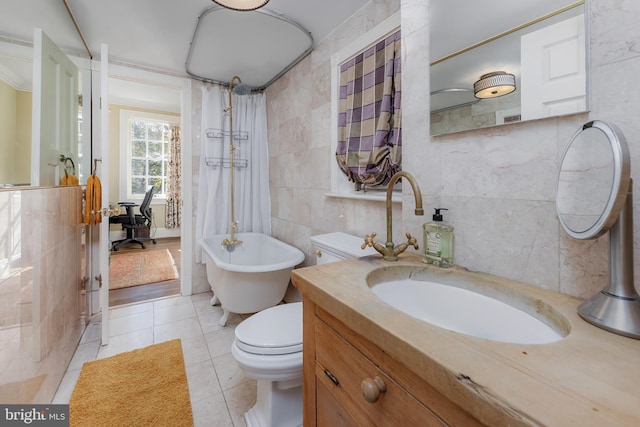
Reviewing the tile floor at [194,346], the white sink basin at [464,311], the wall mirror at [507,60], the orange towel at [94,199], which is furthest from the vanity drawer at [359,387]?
the orange towel at [94,199]

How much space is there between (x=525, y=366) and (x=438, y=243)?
0.60 metres

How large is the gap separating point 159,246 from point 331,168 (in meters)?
4.30

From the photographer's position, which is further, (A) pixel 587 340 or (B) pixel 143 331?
(B) pixel 143 331

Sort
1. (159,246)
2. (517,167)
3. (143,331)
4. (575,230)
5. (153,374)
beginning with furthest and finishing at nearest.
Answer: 1. (159,246)
2. (143,331)
3. (153,374)
4. (517,167)
5. (575,230)

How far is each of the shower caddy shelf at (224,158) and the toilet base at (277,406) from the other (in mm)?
2170

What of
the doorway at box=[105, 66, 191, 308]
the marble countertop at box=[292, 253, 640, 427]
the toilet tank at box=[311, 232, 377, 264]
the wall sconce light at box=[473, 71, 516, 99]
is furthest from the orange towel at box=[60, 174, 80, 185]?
the wall sconce light at box=[473, 71, 516, 99]

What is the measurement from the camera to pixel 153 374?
67.0 inches

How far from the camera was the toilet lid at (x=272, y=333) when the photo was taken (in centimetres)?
121

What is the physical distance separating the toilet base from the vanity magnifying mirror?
3.83 ft

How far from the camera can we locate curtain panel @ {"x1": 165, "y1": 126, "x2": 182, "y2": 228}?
5441 millimetres

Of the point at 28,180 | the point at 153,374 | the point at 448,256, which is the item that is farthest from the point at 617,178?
the point at 153,374

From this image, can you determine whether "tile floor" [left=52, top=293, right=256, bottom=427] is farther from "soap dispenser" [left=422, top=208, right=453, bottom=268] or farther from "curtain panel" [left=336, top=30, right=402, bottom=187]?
"curtain panel" [left=336, top=30, right=402, bottom=187]

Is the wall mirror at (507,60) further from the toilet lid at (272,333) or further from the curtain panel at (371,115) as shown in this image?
the toilet lid at (272,333)

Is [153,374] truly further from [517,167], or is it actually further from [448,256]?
[517,167]
